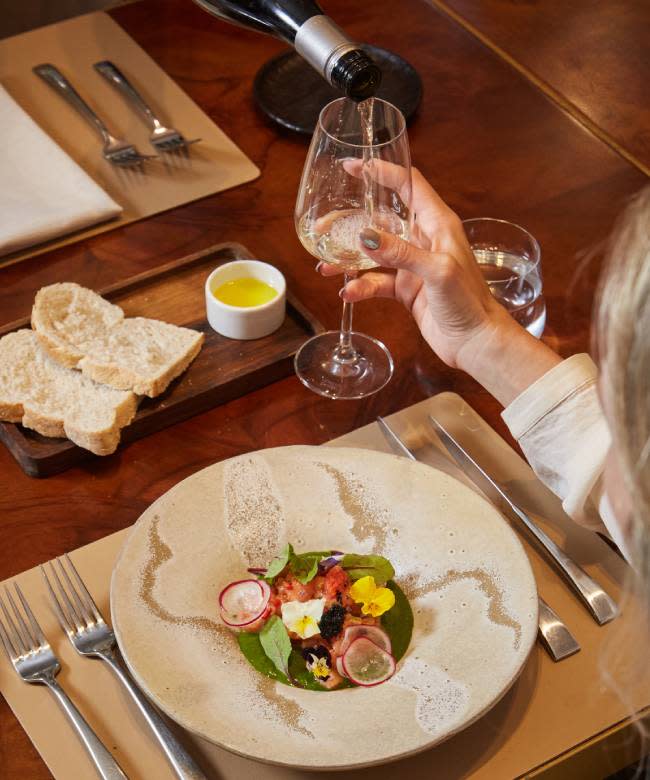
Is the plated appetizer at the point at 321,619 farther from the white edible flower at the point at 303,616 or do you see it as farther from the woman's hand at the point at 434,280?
the woman's hand at the point at 434,280

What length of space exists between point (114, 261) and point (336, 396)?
1.31 feet

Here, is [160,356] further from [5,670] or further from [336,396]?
[5,670]

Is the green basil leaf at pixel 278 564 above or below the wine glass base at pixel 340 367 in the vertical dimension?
above

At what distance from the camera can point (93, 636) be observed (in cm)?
104

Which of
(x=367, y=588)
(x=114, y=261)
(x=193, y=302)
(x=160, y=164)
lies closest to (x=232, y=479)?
(x=367, y=588)

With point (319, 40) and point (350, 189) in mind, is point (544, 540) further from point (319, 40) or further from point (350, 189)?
point (319, 40)

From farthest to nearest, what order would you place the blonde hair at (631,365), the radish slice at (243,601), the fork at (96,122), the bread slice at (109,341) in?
the fork at (96,122) < the bread slice at (109,341) < the radish slice at (243,601) < the blonde hair at (631,365)

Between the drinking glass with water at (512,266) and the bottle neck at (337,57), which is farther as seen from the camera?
the drinking glass with water at (512,266)

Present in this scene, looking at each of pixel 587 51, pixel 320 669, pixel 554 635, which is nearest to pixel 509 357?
pixel 554 635

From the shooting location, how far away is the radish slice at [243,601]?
1022 mm

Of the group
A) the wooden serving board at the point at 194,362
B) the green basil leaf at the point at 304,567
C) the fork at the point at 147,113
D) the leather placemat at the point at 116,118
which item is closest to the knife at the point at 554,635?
the green basil leaf at the point at 304,567

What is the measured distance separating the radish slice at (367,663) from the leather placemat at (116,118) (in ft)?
2.57

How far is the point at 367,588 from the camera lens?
1.03 metres

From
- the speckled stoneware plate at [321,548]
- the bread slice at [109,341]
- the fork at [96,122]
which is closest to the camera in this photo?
the speckled stoneware plate at [321,548]
